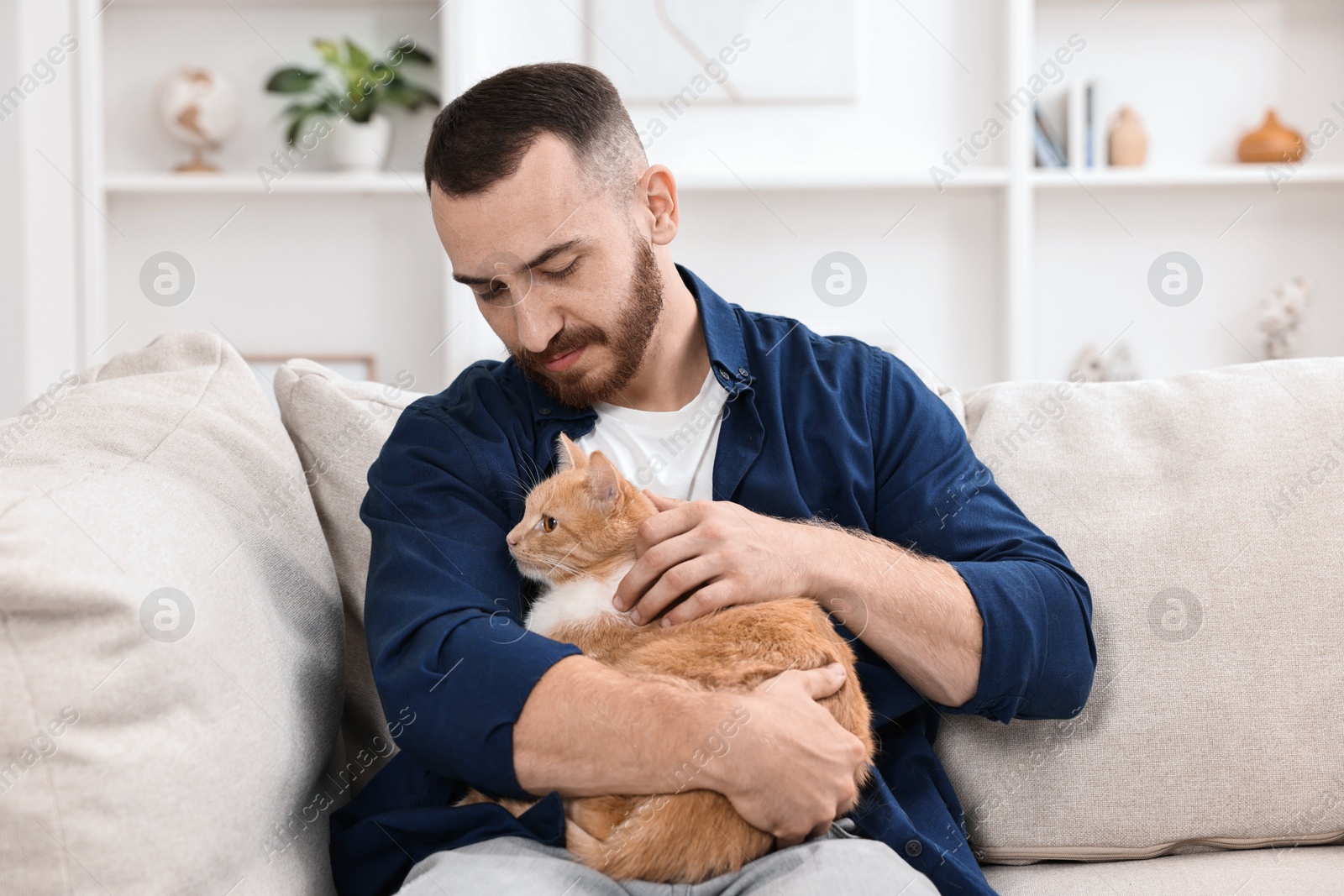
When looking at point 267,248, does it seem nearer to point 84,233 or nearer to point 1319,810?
point 84,233

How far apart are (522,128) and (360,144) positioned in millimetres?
2062

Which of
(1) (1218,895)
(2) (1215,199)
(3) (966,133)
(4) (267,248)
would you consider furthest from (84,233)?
(2) (1215,199)

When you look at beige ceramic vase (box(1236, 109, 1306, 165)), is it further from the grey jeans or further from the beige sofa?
the grey jeans

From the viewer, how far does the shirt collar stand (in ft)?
4.79

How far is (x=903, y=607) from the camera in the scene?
4.01 feet

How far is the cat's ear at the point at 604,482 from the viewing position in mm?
1251

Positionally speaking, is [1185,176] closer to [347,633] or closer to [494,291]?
[494,291]

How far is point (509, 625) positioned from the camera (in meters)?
1.17

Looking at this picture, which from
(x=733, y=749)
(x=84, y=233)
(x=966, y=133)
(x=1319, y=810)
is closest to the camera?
(x=733, y=749)

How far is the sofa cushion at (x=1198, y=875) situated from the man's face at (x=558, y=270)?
887 mm

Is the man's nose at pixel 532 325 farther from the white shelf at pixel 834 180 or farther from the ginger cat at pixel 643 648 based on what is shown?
the white shelf at pixel 834 180

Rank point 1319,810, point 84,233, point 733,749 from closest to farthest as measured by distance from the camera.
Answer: point 733,749
point 1319,810
point 84,233

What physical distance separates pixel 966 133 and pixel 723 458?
7.56 feet

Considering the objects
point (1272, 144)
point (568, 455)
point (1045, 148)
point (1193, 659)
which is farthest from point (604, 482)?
point (1272, 144)
